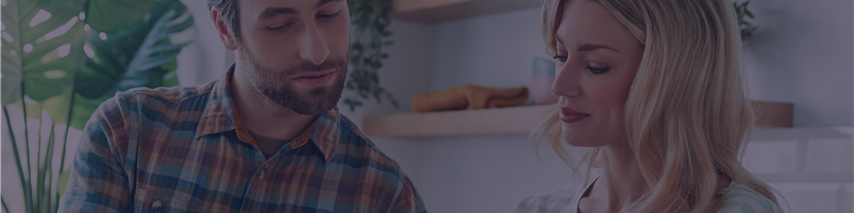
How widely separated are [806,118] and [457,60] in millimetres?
1085

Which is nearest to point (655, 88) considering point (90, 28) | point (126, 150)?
point (126, 150)

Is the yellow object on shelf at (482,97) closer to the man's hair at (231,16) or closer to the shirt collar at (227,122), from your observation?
the shirt collar at (227,122)

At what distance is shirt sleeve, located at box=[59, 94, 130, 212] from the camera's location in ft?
3.37

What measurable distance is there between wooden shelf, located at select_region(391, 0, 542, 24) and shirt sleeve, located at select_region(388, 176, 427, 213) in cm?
90

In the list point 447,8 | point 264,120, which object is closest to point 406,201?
point 264,120

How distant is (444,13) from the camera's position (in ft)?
7.30

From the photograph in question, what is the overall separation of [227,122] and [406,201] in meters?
0.31

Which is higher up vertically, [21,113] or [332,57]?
[332,57]

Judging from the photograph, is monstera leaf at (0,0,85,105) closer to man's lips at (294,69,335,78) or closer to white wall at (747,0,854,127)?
man's lips at (294,69,335,78)

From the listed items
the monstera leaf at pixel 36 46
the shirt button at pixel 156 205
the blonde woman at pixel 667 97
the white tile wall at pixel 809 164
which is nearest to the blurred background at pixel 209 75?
the monstera leaf at pixel 36 46

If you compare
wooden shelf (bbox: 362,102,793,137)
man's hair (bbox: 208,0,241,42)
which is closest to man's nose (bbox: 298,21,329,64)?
man's hair (bbox: 208,0,241,42)

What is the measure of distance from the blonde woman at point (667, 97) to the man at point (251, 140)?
0.36 metres

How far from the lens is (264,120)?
1.14 metres

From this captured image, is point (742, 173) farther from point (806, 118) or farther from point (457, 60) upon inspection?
point (457, 60)
